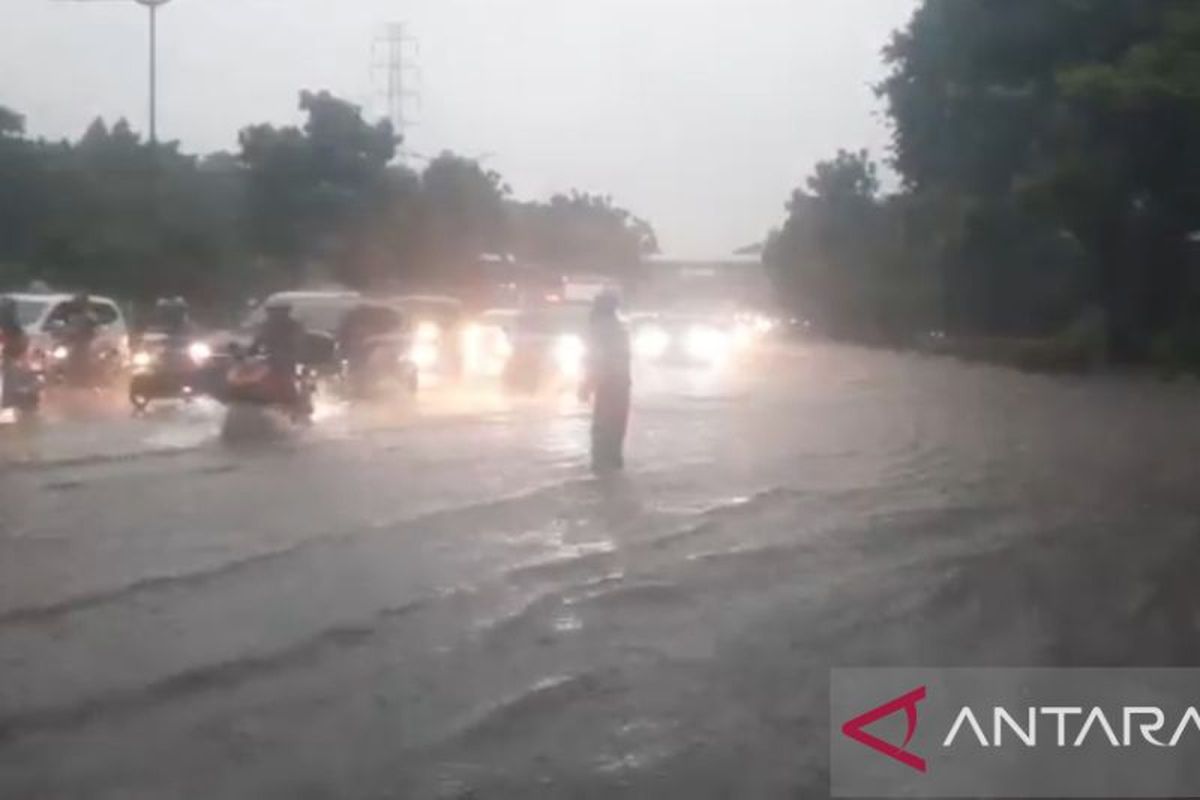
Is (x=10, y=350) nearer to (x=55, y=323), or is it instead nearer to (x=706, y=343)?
(x=55, y=323)

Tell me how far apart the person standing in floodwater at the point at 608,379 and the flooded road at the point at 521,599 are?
353mm

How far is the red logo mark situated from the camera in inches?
319

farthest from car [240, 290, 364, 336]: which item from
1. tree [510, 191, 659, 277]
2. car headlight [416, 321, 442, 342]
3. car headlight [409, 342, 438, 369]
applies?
tree [510, 191, 659, 277]

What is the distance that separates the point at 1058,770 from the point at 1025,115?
1668 inches

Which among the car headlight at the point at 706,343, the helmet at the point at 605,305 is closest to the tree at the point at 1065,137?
the car headlight at the point at 706,343

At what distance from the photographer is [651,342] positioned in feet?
252

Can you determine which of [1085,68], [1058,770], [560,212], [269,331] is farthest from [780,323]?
[1058,770]

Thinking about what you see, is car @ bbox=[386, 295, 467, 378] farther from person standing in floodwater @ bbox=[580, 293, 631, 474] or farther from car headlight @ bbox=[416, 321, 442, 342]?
person standing in floodwater @ bbox=[580, 293, 631, 474]

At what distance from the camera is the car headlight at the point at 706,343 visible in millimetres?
66500

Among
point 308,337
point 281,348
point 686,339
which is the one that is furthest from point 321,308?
point 686,339

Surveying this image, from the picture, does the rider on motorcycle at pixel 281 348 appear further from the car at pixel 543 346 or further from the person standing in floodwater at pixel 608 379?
the car at pixel 543 346

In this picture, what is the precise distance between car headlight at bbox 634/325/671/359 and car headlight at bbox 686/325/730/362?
771 millimetres

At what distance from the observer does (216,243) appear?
58.9 m

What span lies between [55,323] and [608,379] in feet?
49.1
